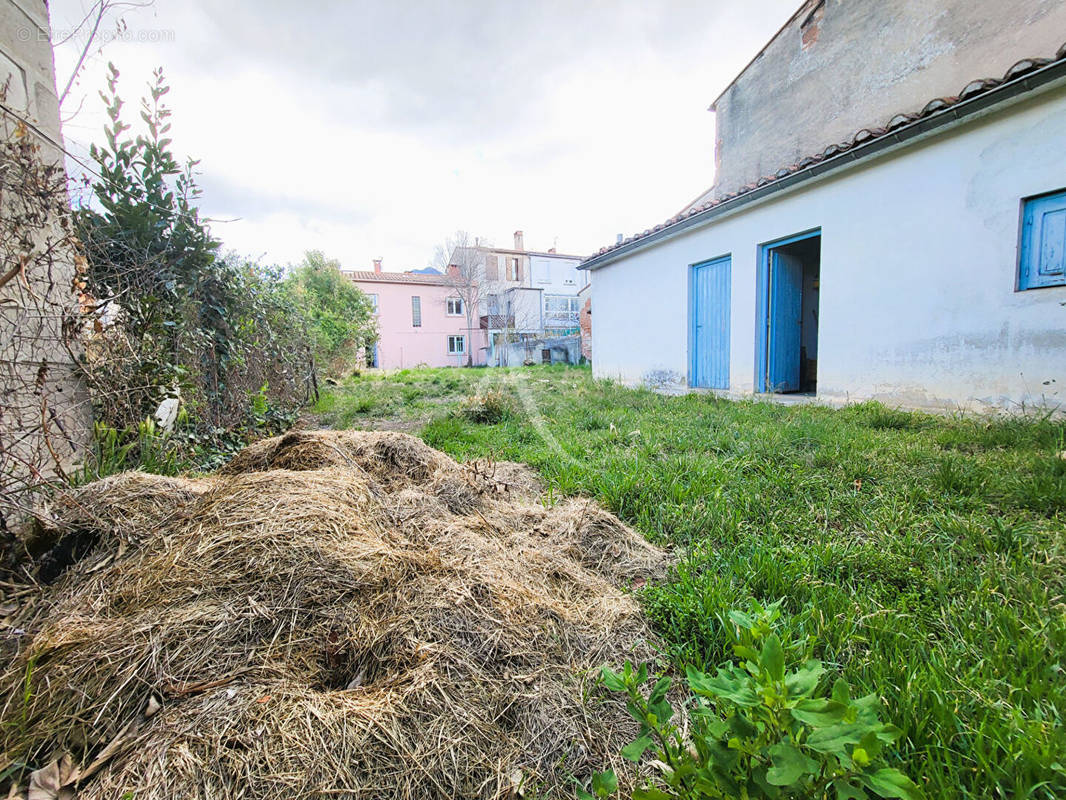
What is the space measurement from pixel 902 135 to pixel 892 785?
592 centimetres

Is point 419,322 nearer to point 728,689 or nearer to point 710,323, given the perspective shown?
point 710,323

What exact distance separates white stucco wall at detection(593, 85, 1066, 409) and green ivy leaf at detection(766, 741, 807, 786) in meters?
5.03

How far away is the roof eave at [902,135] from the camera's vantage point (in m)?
3.43

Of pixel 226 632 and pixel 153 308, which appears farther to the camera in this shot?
pixel 153 308

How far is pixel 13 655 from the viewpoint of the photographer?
1133mm

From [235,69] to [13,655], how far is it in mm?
4665

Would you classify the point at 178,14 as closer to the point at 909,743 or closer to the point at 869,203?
the point at 909,743

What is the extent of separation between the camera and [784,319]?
627 cm

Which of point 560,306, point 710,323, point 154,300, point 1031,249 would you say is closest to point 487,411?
point 154,300

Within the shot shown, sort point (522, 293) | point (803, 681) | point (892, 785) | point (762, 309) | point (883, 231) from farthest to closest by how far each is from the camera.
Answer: point (522, 293)
point (762, 309)
point (883, 231)
point (803, 681)
point (892, 785)

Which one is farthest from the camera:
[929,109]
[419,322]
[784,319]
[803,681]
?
[419,322]

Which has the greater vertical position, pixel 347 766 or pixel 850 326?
pixel 850 326

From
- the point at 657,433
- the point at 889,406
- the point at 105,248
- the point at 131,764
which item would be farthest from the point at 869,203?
the point at 105,248

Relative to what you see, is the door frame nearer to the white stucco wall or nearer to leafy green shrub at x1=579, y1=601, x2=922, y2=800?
the white stucco wall
